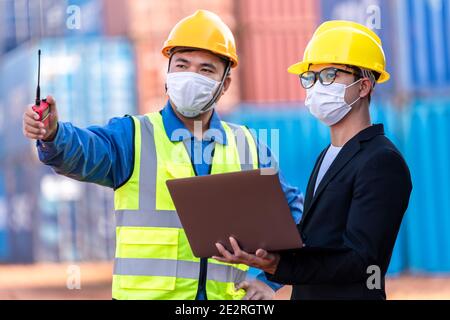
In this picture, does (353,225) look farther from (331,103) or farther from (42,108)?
(42,108)

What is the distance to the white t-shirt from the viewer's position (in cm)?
349

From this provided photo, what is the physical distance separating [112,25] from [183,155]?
12.0 meters

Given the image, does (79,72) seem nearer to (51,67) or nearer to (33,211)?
(51,67)

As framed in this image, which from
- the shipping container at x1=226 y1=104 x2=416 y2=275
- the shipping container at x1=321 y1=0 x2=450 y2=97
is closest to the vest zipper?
the shipping container at x1=226 y1=104 x2=416 y2=275

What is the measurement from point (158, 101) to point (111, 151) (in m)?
11.5

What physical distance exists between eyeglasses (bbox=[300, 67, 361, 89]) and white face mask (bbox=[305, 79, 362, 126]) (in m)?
0.02

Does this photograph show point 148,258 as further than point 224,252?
Yes

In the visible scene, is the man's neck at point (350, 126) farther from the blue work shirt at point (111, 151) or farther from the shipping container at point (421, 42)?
the shipping container at point (421, 42)

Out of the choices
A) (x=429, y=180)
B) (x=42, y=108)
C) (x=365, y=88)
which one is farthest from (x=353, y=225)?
(x=429, y=180)

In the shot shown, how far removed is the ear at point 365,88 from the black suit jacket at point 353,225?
238 mm

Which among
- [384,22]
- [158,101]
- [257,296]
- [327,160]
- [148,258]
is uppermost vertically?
[384,22]

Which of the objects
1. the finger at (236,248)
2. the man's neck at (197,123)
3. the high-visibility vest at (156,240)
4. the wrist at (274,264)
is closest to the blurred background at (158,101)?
the man's neck at (197,123)

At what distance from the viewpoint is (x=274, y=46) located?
47.6ft
